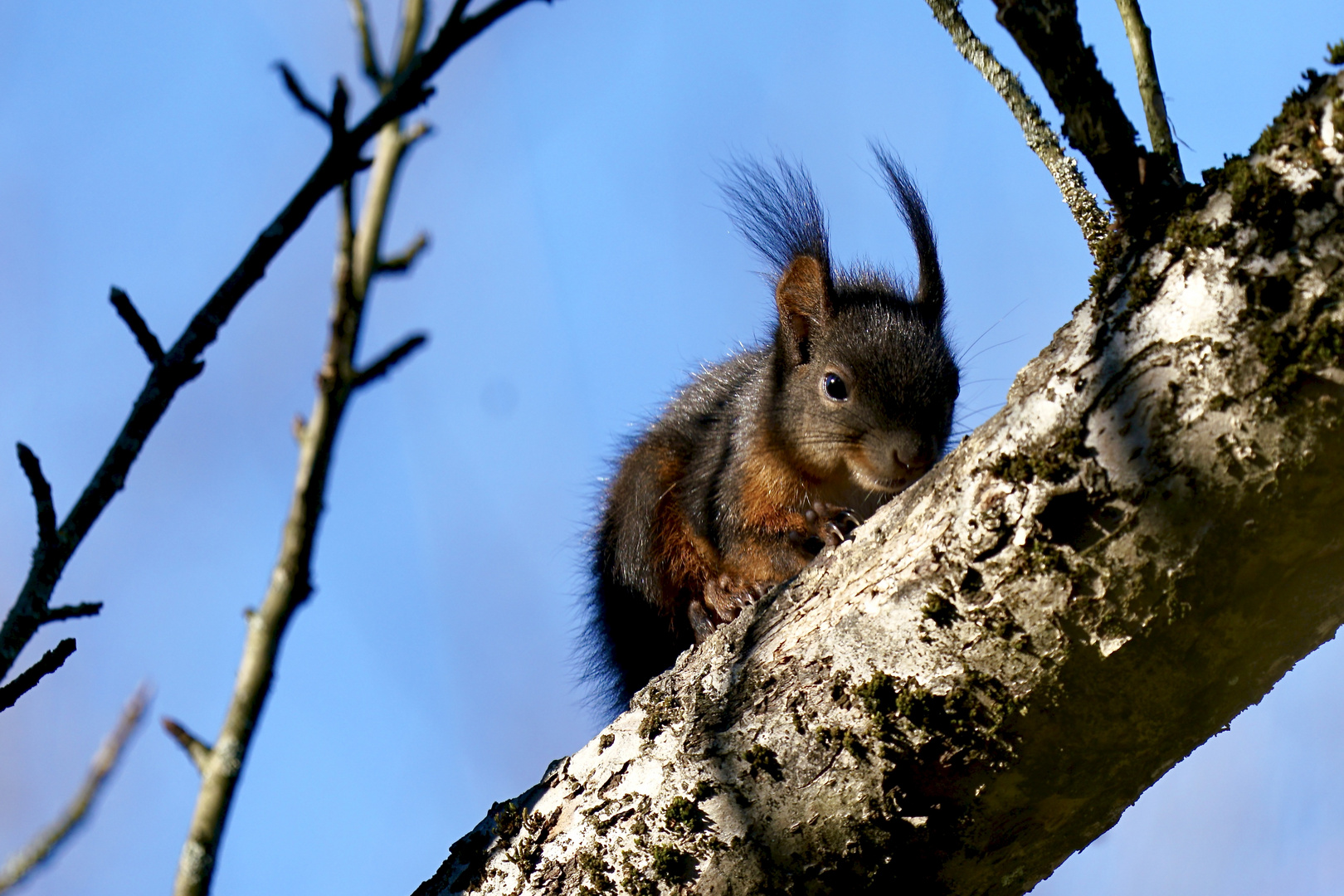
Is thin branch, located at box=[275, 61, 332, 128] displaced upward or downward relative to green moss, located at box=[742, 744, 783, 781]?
upward

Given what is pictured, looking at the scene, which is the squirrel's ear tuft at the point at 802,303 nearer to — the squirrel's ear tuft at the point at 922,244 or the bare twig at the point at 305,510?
the squirrel's ear tuft at the point at 922,244

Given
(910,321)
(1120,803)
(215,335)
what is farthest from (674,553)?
(215,335)

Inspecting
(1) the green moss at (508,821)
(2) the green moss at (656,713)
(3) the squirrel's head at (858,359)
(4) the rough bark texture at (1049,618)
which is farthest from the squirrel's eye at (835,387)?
(1) the green moss at (508,821)

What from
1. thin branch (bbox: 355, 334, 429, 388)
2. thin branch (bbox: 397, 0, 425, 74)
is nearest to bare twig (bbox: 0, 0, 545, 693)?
thin branch (bbox: 397, 0, 425, 74)

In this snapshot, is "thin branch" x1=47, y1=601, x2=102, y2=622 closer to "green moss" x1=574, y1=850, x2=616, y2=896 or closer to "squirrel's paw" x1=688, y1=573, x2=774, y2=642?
"green moss" x1=574, y1=850, x2=616, y2=896

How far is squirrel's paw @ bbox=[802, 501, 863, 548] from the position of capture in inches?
157

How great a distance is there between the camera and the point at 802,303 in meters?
4.91

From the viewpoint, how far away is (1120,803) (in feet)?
7.86

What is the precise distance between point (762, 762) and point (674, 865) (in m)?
0.31

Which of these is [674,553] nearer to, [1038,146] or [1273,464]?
[1038,146]

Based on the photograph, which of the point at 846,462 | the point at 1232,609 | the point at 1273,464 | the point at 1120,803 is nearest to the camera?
the point at 1273,464

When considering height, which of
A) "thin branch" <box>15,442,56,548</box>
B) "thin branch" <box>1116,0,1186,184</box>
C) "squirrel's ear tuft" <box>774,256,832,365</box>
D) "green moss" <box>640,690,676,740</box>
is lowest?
"green moss" <box>640,690,676,740</box>

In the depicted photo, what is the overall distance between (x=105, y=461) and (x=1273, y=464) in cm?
176

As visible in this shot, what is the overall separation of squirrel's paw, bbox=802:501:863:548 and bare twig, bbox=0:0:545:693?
257cm
